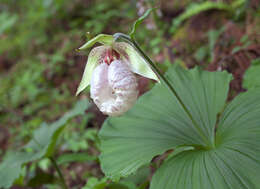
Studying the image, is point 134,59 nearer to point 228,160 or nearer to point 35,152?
point 228,160

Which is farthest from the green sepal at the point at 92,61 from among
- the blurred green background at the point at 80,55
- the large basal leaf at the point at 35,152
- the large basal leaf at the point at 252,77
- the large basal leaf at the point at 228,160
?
the large basal leaf at the point at 252,77

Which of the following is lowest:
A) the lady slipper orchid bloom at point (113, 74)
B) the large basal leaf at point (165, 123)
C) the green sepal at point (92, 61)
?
the large basal leaf at point (165, 123)

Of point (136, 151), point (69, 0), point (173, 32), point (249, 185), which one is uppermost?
point (69, 0)

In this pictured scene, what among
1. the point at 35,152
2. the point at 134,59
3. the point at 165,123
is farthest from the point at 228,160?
the point at 35,152

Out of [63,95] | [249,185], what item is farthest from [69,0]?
[249,185]

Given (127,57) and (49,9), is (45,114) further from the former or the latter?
(127,57)

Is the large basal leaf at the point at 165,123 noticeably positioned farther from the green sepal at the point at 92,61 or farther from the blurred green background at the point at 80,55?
the green sepal at the point at 92,61
